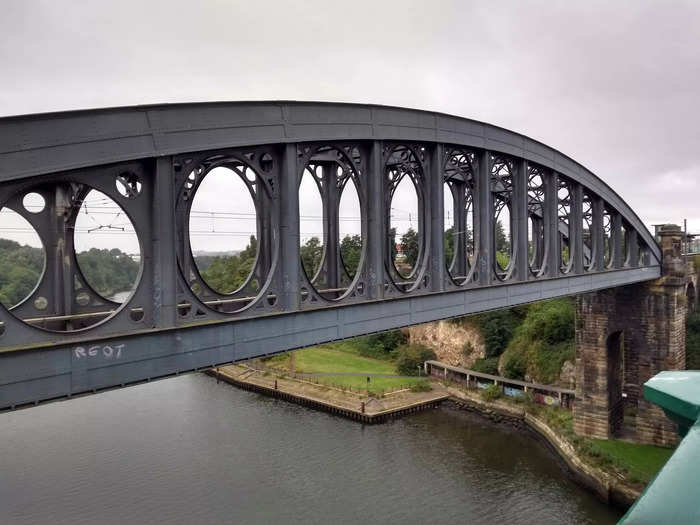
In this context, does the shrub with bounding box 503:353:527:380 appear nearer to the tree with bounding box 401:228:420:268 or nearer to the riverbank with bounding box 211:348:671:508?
the riverbank with bounding box 211:348:671:508

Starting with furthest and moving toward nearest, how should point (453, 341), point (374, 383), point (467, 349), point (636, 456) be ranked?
point (453, 341)
point (467, 349)
point (374, 383)
point (636, 456)

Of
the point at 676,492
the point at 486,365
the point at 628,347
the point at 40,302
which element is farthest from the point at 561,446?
the point at 676,492

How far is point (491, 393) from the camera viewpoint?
3356 cm

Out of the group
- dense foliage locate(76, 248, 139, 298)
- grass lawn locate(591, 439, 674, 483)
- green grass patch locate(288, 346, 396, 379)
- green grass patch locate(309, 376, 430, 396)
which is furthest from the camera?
green grass patch locate(288, 346, 396, 379)

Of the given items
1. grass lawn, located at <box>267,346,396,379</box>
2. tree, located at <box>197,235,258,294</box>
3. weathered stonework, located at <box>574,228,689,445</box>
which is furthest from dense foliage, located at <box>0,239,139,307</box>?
tree, located at <box>197,235,258,294</box>

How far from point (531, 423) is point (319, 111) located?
85.7ft

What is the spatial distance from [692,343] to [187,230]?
32.3 metres

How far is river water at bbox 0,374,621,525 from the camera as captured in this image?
19547 mm

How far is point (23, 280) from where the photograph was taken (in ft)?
40.4

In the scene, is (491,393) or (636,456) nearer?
Answer: (636,456)

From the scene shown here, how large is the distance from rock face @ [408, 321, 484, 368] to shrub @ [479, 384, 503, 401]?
18.2 feet

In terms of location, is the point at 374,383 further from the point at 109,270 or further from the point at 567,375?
the point at 109,270

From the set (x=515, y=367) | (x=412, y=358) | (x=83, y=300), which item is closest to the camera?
(x=83, y=300)

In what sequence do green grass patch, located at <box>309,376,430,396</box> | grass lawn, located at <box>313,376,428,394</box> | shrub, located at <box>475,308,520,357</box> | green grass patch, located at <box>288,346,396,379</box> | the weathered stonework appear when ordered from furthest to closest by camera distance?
green grass patch, located at <box>288,346,396,379</box>, shrub, located at <box>475,308,520,357</box>, grass lawn, located at <box>313,376,428,394</box>, green grass patch, located at <box>309,376,430,396</box>, the weathered stonework
